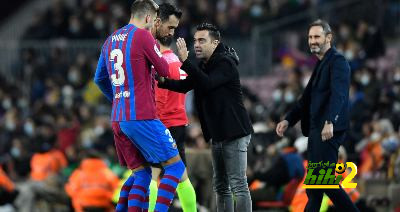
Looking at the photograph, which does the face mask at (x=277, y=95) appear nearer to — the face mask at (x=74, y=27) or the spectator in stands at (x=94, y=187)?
the spectator in stands at (x=94, y=187)

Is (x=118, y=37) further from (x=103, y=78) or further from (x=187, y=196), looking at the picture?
(x=187, y=196)

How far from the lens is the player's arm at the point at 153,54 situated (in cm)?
936

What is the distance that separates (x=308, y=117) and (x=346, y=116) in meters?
0.53

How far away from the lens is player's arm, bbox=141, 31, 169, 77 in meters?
9.36

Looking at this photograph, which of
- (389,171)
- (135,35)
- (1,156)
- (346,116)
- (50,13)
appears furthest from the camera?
(50,13)

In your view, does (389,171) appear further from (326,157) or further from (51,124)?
(51,124)

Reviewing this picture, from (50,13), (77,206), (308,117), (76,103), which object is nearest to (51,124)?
(76,103)

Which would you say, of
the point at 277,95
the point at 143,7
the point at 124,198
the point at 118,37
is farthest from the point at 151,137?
the point at 277,95

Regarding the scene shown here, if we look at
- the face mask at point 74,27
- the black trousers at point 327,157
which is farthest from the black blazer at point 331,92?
the face mask at point 74,27

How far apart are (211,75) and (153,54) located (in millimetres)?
693

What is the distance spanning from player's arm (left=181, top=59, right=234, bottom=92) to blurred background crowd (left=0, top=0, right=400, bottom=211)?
414 centimetres

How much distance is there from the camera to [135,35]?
30.8 feet

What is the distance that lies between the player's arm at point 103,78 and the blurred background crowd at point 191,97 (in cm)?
436

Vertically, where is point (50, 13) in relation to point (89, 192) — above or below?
above
